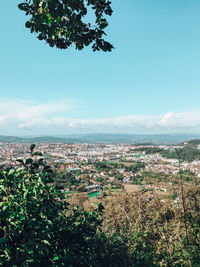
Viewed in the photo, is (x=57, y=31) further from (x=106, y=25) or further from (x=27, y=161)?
(x=27, y=161)

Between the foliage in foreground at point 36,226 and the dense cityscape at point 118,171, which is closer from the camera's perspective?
the foliage in foreground at point 36,226

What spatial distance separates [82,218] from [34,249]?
85 centimetres

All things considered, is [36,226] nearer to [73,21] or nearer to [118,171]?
[73,21]

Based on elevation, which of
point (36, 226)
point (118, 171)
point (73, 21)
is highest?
point (73, 21)

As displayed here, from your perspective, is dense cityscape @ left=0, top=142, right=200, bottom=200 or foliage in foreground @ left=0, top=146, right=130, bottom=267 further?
dense cityscape @ left=0, top=142, right=200, bottom=200

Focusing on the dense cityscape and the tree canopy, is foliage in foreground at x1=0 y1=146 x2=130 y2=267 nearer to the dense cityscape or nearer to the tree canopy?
the dense cityscape

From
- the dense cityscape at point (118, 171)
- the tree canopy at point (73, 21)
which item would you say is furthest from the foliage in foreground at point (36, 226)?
the tree canopy at point (73, 21)

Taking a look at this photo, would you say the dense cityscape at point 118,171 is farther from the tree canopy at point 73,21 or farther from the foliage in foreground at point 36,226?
the tree canopy at point 73,21

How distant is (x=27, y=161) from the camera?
6.77 feet

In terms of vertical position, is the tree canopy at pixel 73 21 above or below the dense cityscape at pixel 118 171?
above

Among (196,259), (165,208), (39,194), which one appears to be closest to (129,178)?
(165,208)

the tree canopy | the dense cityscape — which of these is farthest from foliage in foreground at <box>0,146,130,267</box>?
the tree canopy

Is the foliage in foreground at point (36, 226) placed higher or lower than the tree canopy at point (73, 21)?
lower

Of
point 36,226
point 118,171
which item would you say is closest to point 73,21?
point 36,226
